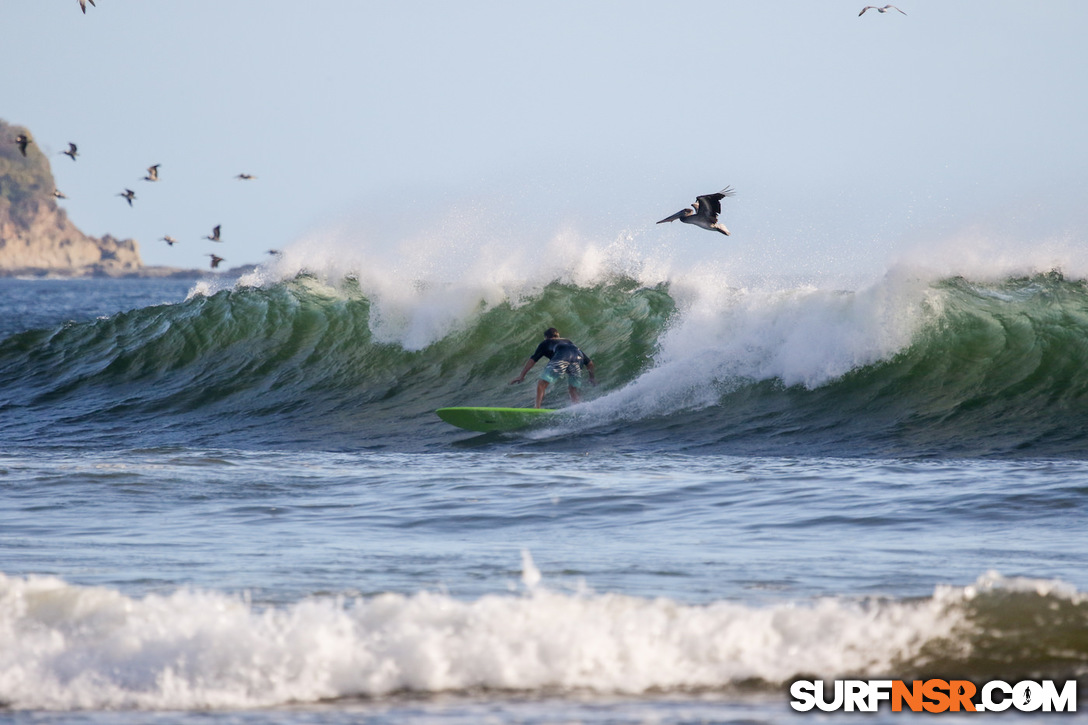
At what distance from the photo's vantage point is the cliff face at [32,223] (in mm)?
168875

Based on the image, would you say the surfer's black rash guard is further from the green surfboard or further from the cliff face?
the cliff face

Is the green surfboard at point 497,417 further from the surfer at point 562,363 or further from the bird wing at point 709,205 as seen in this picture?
the bird wing at point 709,205

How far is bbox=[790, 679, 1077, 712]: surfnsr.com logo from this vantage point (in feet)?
14.8

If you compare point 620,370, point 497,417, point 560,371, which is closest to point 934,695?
point 497,417

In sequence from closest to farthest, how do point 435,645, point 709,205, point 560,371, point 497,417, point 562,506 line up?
point 435,645, point 562,506, point 709,205, point 497,417, point 560,371

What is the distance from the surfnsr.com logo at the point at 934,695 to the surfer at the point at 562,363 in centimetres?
929

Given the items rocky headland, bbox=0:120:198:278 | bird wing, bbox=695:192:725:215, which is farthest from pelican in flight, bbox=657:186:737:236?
rocky headland, bbox=0:120:198:278

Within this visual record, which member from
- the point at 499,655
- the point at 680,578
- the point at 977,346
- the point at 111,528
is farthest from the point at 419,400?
the point at 499,655

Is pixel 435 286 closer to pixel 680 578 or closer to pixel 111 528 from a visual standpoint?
pixel 111 528

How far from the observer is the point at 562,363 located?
14.0 m

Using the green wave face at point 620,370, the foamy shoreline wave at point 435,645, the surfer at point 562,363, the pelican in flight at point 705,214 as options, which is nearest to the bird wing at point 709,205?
the pelican in flight at point 705,214

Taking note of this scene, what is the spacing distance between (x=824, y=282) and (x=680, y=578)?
11269mm

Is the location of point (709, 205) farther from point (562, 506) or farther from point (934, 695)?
point (934, 695)

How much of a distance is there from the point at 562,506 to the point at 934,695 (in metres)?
3.90
